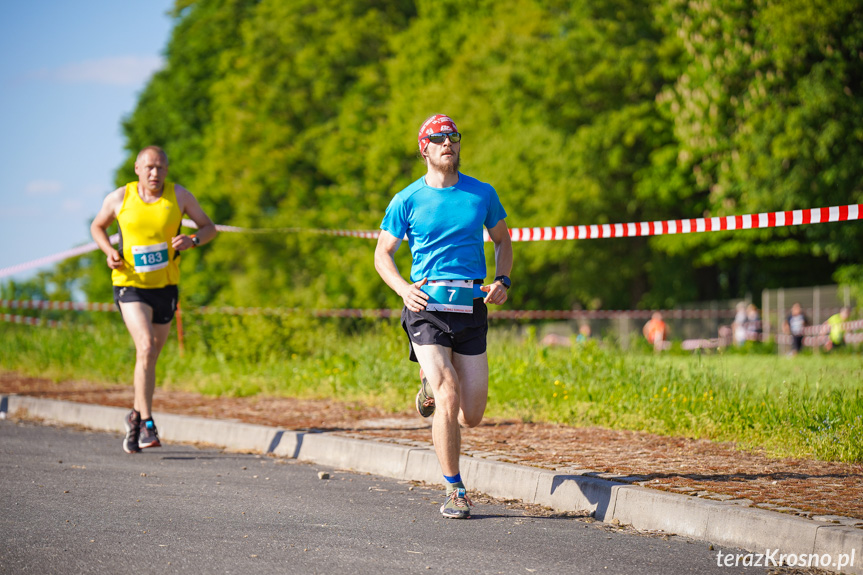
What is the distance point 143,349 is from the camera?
809 centimetres

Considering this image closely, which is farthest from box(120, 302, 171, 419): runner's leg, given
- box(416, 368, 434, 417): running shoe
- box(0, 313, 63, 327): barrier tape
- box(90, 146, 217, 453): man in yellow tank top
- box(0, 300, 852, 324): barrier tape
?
box(0, 313, 63, 327): barrier tape

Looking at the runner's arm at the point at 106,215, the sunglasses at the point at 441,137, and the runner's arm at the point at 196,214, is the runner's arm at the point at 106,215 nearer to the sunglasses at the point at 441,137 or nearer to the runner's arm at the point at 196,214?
the runner's arm at the point at 196,214

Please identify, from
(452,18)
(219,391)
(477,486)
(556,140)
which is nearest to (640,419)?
(477,486)

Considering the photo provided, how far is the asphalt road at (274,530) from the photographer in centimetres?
475

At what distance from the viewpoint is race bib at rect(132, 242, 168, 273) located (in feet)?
26.8

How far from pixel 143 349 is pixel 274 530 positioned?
10.2 ft

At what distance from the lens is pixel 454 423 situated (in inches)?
228

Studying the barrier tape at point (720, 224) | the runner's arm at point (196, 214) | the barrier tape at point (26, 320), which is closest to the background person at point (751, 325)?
the barrier tape at point (720, 224)

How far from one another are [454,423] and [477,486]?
1161 millimetres

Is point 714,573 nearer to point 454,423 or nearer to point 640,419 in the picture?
point 454,423

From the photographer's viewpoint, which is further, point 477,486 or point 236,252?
point 236,252

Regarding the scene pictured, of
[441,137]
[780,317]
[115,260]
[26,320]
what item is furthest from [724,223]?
[780,317]

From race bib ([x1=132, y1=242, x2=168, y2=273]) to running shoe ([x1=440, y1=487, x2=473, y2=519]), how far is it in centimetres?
344

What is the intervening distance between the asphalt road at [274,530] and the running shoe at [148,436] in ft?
1.94
